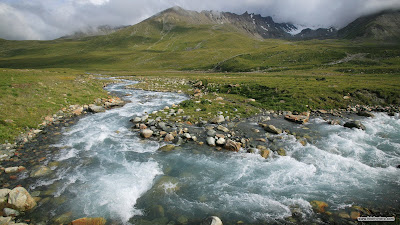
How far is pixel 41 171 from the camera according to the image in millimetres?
11078

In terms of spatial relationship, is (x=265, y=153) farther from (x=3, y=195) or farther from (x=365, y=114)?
(x=365, y=114)

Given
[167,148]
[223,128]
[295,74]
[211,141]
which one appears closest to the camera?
[167,148]

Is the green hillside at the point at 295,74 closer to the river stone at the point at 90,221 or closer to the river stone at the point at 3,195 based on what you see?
the river stone at the point at 3,195

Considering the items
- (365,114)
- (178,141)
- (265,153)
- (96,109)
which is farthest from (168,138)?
(365,114)

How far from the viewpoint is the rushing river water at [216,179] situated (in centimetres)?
877

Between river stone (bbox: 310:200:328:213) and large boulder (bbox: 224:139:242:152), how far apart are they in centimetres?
588

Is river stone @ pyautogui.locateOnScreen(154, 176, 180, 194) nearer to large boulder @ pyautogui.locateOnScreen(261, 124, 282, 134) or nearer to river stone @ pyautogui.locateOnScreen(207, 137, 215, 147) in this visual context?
river stone @ pyautogui.locateOnScreen(207, 137, 215, 147)

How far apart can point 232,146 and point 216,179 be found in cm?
362

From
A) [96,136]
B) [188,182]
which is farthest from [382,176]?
[96,136]

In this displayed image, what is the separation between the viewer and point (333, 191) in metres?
9.92

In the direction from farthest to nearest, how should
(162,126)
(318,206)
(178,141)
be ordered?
Result: (162,126) < (178,141) < (318,206)

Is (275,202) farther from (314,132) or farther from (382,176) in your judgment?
(314,132)

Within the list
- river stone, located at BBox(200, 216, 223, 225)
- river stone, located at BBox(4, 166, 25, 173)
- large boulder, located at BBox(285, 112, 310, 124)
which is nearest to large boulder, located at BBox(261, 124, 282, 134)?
large boulder, located at BBox(285, 112, 310, 124)

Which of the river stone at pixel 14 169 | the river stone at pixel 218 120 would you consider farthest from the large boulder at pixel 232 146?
the river stone at pixel 14 169
